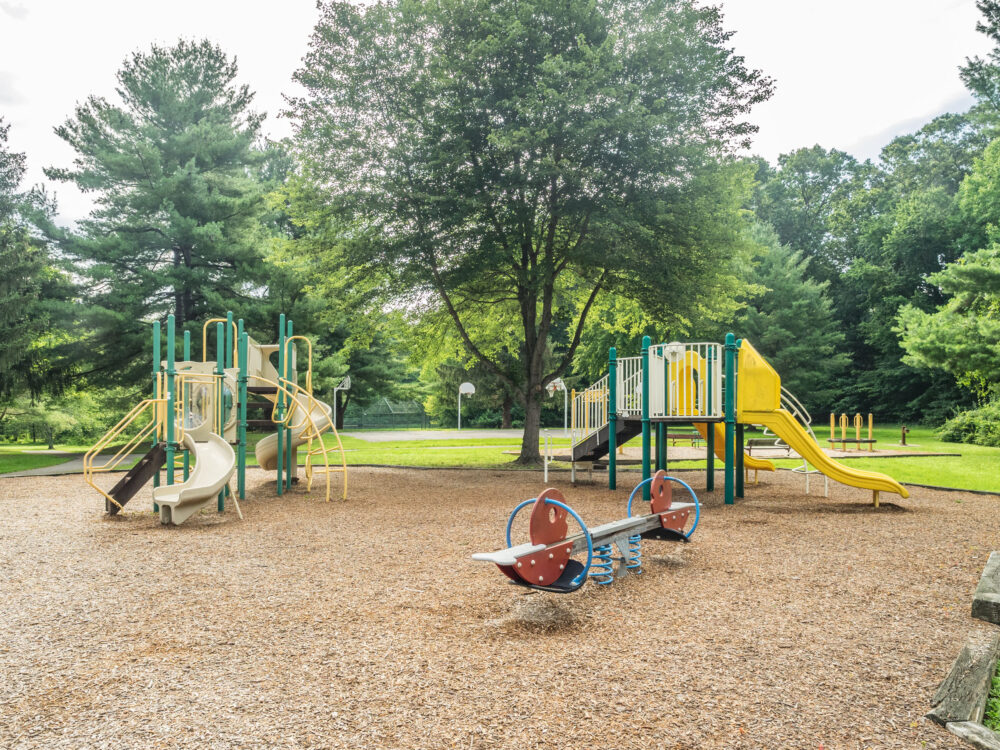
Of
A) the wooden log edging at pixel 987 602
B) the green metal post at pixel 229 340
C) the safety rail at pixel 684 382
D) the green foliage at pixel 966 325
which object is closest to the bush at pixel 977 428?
the green foliage at pixel 966 325

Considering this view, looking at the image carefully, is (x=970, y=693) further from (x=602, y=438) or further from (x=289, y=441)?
(x=289, y=441)

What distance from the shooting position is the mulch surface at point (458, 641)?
304 centimetres

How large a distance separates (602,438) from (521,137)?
6.06m

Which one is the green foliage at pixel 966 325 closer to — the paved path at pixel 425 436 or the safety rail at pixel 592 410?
the safety rail at pixel 592 410

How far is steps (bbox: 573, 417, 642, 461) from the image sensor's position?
1223cm

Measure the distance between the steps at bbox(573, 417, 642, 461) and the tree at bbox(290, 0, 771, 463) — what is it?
3903 millimetres

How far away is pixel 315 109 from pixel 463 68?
3.45 metres

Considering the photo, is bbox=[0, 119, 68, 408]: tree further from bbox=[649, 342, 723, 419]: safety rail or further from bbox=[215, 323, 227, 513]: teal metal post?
bbox=[649, 342, 723, 419]: safety rail

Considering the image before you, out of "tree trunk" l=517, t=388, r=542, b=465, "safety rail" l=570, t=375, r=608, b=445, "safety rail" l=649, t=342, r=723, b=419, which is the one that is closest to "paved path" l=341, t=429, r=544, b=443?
"tree trunk" l=517, t=388, r=542, b=465

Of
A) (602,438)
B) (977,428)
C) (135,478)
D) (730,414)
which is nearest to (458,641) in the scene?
(135,478)

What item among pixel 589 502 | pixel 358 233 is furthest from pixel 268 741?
pixel 358 233

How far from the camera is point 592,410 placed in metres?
13.4

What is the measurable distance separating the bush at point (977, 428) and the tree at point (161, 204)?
27.0m

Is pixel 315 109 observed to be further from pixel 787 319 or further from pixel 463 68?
pixel 787 319
